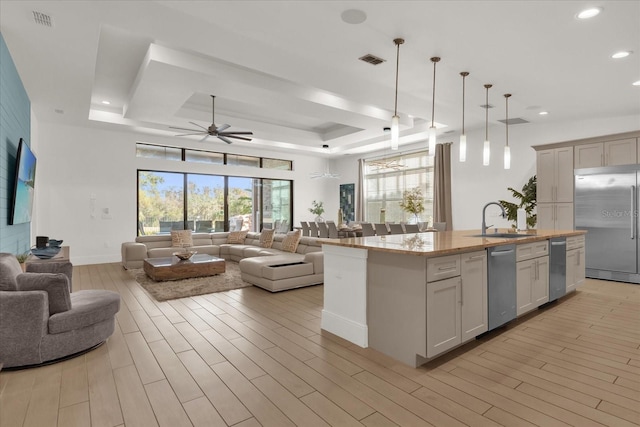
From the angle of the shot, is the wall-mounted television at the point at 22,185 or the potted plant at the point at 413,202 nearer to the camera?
the wall-mounted television at the point at 22,185

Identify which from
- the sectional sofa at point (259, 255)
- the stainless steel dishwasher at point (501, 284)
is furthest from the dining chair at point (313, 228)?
the stainless steel dishwasher at point (501, 284)

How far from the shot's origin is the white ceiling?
→ 3082 mm

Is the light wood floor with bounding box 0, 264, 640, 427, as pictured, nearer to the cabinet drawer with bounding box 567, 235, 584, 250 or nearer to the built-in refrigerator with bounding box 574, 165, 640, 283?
the cabinet drawer with bounding box 567, 235, 584, 250

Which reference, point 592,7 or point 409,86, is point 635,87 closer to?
point 592,7

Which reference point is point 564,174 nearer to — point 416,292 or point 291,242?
point 291,242

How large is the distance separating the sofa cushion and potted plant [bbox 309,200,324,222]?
27.1 feet

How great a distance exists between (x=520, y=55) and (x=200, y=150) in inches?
314

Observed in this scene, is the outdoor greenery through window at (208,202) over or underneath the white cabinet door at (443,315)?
over

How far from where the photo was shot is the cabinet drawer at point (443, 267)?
248cm

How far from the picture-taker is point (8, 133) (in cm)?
400

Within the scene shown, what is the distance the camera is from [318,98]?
586 centimetres

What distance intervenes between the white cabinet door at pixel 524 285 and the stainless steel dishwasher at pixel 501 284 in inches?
4.6

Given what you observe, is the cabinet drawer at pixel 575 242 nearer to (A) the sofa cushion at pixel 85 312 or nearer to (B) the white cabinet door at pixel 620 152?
(B) the white cabinet door at pixel 620 152

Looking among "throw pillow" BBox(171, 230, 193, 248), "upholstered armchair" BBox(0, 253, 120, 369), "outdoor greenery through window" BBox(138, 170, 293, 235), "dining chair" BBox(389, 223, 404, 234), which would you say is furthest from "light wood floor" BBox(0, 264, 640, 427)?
"outdoor greenery through window" BBox(138, 170, 293, 235)
